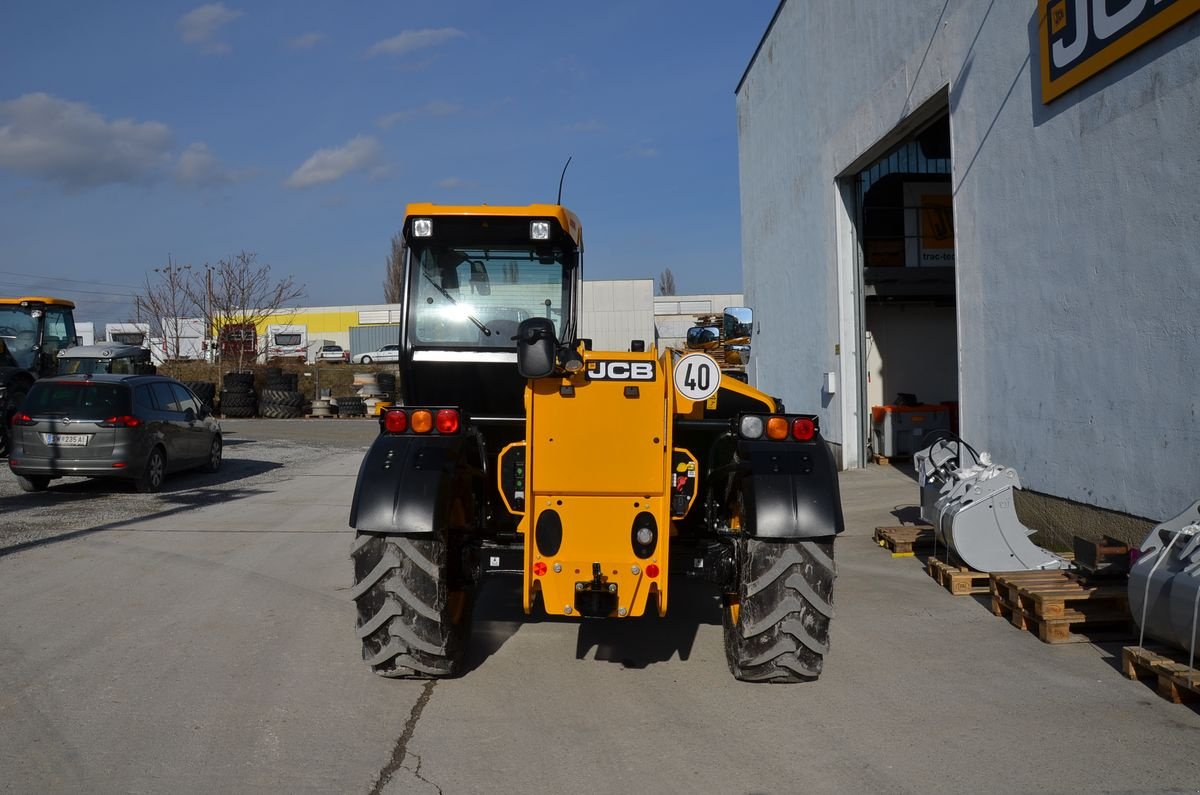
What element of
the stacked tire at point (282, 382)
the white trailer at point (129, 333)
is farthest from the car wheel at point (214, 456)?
the white trailer at point (129, 333)

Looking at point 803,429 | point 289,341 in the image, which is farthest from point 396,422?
point 289,341

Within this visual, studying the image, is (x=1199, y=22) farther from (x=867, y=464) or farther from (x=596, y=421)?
(x=867, y=464)

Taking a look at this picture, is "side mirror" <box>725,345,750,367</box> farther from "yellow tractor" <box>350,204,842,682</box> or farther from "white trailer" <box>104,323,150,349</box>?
"white trailer" <box>104,323,150,349</box>

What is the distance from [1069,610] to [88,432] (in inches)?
473

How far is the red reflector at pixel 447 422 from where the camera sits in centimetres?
559

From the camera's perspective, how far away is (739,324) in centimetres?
1884

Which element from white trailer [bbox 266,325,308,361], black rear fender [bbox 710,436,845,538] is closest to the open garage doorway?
black rear fender [bbox 710,436,845,538]

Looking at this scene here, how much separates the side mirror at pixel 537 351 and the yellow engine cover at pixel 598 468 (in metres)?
0.20

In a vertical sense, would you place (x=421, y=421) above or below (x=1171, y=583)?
above

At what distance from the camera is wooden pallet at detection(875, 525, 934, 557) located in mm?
9219

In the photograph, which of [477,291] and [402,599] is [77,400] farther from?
[402,599]

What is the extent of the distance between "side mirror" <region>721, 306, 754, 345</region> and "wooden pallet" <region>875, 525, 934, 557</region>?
8751mm

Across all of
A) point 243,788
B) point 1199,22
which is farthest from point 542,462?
point 1199,22

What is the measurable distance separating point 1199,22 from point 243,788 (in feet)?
24.4
